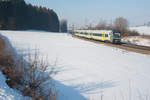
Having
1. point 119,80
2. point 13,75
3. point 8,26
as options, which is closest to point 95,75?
point 119,80

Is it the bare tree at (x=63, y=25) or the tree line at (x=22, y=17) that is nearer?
the tree line at (x=22, y=17)

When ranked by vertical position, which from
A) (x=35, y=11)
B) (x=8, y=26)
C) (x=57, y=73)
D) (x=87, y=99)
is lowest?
(x=87, y=99)

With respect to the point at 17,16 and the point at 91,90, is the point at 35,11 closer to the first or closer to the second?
the point at 17,16

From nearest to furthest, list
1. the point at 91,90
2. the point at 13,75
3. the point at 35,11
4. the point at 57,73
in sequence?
the point at 13,75 < the point at 91,90 < the point at 57,73 < the point at 35,11

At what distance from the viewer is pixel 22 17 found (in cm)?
6500

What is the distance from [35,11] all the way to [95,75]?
275 feet

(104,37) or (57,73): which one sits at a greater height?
(104,37)

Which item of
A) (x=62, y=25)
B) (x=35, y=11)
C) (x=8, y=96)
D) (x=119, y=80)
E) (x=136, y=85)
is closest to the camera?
(x=8, y=96)

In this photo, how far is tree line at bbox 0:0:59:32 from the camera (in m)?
56.5

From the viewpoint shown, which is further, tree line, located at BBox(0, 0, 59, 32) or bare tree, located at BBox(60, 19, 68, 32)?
bare tree, located at BBox(60, 19, 68, 32)

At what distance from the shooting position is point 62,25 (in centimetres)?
10894

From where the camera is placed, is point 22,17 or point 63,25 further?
point 63,25

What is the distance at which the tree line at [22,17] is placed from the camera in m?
56.5

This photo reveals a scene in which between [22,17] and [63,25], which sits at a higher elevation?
[63,25]
